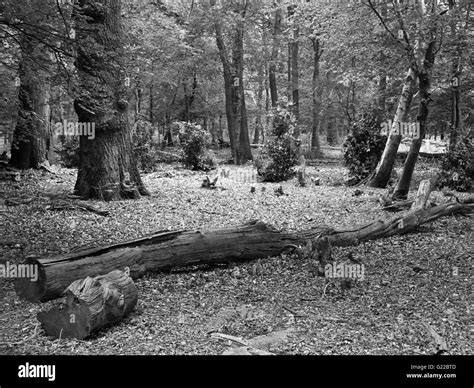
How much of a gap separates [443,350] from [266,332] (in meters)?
1.37

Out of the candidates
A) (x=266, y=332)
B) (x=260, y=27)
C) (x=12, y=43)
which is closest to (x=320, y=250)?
(x=266, y=332)

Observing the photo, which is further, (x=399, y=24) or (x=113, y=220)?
(x=399, y=24)

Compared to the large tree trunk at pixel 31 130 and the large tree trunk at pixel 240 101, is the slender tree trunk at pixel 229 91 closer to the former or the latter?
the large tree trunk at pixel 240 101

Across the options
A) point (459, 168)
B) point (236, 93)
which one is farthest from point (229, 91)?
point (459, 168)

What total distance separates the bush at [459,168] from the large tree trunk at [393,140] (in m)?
1.61

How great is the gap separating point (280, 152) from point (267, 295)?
419 inches

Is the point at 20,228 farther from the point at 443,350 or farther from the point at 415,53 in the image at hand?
the point at 415,53

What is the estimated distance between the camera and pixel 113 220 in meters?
7.91

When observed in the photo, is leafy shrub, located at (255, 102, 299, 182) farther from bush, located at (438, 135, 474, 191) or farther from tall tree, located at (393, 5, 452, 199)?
tall tree, located at (393, 5, 452, 199)

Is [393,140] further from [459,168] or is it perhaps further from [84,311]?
[84,311]

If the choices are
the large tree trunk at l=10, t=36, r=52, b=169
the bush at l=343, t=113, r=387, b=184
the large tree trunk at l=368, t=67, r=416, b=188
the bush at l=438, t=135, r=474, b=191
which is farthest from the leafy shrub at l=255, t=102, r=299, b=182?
the large tree trunk at l=10, t=36, r=52, b=169

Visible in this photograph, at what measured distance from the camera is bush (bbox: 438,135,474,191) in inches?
496

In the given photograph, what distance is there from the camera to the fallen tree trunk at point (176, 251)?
14.4 feet

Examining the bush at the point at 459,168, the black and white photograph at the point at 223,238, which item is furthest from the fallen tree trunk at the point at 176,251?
the bush at the point at 459,168
